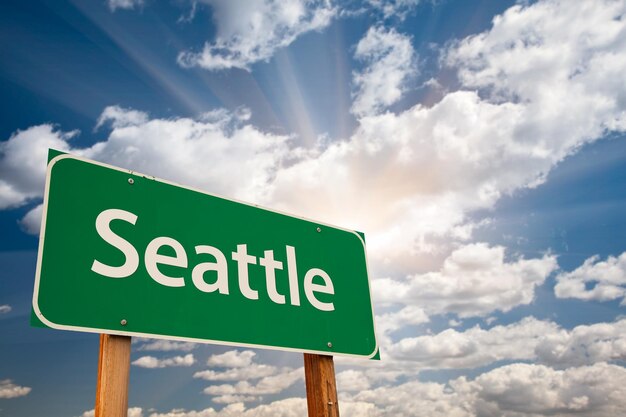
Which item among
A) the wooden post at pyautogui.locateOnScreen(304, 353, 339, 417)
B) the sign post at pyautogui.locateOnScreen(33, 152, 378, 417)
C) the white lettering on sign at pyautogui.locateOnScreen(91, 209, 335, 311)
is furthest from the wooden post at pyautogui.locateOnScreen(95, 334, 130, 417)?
the wooden post at pyautogui.locateOnScreen(304, 353, 339, 417)

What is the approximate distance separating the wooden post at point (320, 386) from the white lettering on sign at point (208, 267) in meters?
0.37

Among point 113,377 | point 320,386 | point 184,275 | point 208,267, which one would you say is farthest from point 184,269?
point 320,386

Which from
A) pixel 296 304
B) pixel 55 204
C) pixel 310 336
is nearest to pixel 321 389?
pixel 310 336

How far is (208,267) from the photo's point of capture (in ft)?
9.93

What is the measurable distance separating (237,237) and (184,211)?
1.30ft

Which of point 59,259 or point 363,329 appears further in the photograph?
point 363,329

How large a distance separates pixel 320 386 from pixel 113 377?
146cm

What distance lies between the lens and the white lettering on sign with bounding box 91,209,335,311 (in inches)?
107

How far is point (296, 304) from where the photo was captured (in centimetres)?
336

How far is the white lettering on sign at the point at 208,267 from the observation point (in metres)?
2.71

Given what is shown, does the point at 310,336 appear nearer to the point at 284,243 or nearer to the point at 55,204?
the point at 284,243

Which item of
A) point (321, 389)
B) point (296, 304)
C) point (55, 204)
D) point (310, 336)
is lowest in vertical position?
point (321, 389)

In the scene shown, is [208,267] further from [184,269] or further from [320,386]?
[320,386]

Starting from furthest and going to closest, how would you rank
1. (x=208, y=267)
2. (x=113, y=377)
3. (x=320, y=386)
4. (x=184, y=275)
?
1. (x=320, y=386)
2. (x=208, y=267)
3. (x=184, y=275)
4. (x=113, y=377)
